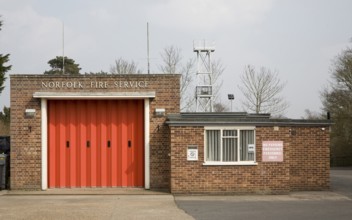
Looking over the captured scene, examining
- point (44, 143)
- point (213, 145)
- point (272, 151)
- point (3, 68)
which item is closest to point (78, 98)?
point (44, 143)

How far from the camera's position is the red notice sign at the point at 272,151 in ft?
59.0

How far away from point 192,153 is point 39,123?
5594 mm

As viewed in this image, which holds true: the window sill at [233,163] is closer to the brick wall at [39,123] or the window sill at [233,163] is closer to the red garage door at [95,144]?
the brick wall at [39,123]

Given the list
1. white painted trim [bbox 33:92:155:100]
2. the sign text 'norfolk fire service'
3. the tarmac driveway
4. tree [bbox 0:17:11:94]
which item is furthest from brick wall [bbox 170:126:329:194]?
tree [bbox 0:17:11:94]

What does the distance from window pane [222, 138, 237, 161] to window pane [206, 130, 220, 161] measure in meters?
0.21

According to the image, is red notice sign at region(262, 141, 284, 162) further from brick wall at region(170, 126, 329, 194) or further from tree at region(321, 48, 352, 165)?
tree at region(321, 48, 352, 165)

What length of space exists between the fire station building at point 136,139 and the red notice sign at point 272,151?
0.11 feet

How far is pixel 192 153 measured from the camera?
58.2ft

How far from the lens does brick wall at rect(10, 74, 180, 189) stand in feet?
61.1

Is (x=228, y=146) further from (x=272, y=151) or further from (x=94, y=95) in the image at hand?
(x=94, y=95)

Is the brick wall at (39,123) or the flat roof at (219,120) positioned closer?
the flat roof at (219,120)

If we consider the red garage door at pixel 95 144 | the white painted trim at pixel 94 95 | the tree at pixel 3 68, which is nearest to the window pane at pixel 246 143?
the white painted trim at pixel 94 95

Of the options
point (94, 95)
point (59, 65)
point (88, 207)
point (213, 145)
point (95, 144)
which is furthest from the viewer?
point (59, 65)

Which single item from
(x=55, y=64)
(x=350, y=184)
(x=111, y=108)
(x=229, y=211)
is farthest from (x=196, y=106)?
(x=55, y=64)
